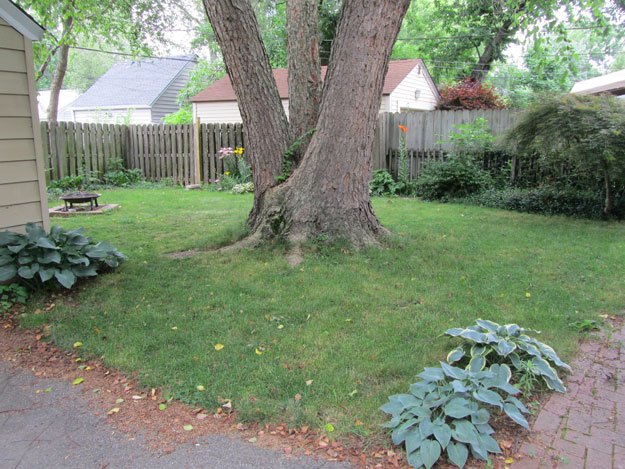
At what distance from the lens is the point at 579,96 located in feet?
25.1

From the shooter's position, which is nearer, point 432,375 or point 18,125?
point 432,375

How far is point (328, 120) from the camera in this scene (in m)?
5.64

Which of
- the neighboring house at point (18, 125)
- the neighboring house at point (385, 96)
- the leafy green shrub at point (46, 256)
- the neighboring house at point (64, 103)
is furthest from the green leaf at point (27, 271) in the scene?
the neighboring house at point (64, 103)

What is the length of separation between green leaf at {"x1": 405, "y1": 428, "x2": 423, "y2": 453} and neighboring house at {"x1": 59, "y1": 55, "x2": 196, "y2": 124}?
2606cm

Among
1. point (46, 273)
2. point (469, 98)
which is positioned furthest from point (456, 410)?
point (469, 98)

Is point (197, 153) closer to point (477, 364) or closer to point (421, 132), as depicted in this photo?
point (421, 132)

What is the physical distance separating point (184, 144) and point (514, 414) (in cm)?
1289

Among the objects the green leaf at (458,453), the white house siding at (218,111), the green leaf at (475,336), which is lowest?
the green leaf at (458,453)

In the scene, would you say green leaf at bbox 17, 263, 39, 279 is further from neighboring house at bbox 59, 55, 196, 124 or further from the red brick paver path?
neighboring house at bbox 59, 55, 196, 124

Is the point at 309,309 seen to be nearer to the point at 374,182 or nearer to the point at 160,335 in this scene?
the point at 160,335

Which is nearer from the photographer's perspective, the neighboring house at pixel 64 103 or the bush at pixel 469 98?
the bush at pixel 469 98

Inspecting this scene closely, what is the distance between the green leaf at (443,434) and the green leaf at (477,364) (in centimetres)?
56

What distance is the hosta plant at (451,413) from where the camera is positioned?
2.31 meters

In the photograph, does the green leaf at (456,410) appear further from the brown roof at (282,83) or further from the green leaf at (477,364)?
the brown roof at (282,83)
